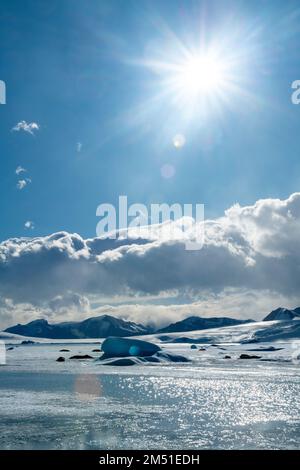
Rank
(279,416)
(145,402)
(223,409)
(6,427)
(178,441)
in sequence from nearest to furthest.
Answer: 1. (178,441)
2. (6,427)
3. (279,416)
4. (223,409)
5. (145,402)

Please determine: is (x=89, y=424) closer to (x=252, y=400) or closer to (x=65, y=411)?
(x=65, y=411)

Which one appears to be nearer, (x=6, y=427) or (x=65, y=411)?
(x=6, y=427)

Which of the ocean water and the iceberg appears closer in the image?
the ocean water

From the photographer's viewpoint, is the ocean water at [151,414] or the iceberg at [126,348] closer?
the ocean water at [151,414]

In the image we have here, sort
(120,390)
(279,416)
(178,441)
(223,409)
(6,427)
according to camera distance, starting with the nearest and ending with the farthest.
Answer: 1. (178,441)
2. (6,427)
3. (279,416)
4. (223,409)
5. (120,390)

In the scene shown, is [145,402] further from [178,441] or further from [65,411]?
[178,441]

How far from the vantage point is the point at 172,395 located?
2822cm

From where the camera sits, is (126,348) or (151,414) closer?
(151,414)

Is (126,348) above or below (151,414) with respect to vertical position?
below
